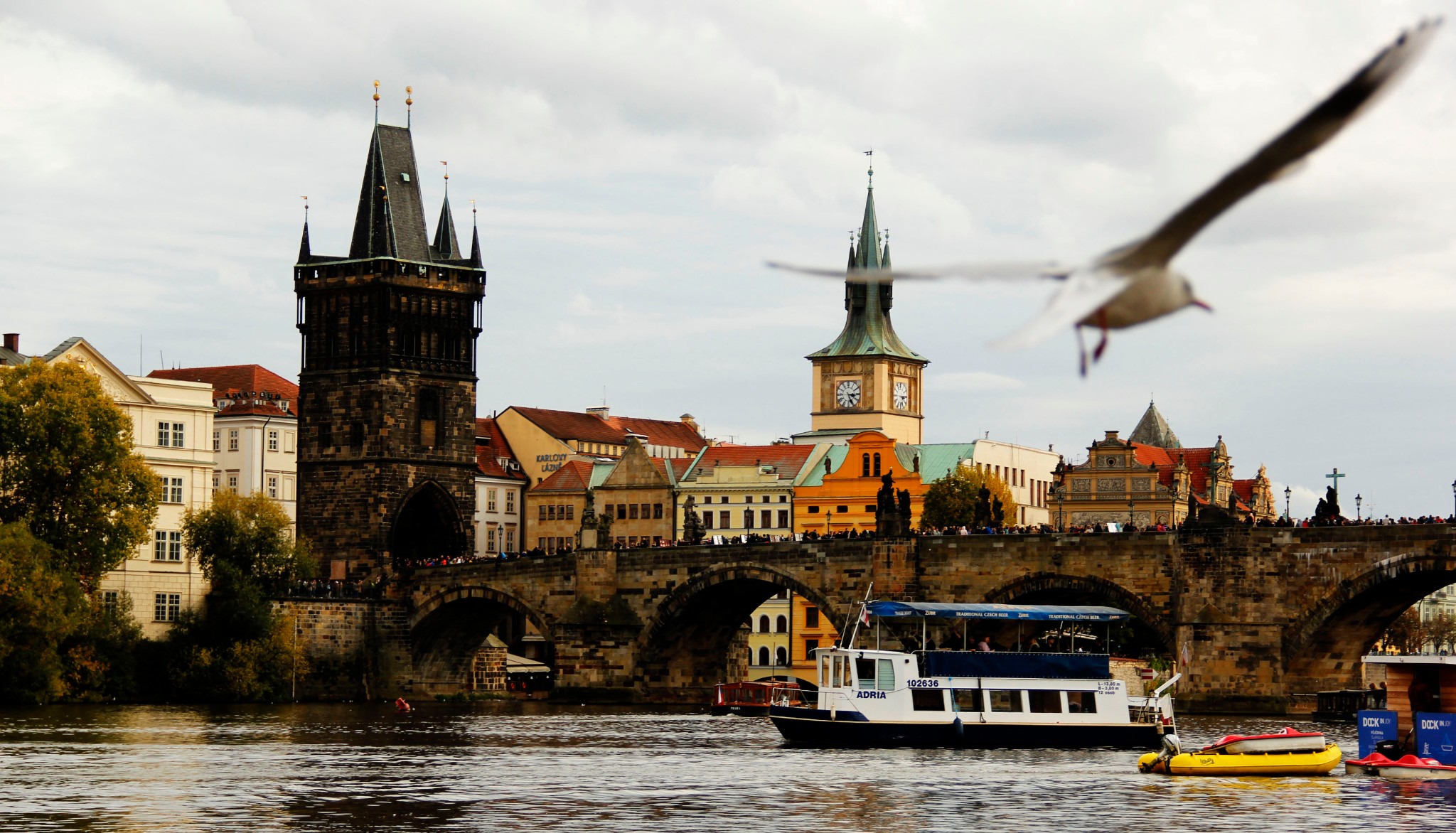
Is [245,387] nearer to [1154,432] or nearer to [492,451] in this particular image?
[492,451]

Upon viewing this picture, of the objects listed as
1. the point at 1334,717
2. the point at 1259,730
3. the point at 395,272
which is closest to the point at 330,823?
the point at 1259,730

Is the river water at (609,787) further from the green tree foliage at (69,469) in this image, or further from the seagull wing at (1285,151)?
the seagull wing at (1285,151)

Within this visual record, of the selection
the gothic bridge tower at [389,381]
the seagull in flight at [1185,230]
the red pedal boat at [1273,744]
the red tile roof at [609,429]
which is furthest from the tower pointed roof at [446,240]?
the seagull in flight at [1185,230]

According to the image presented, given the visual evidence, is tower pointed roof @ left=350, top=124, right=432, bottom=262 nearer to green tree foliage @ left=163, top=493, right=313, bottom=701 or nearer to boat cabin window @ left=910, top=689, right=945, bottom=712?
green tree foliage @ left=163, top=493, right=313, bottom=701

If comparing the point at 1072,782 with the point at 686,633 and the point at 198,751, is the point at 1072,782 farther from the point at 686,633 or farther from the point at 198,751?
the point at 686,633

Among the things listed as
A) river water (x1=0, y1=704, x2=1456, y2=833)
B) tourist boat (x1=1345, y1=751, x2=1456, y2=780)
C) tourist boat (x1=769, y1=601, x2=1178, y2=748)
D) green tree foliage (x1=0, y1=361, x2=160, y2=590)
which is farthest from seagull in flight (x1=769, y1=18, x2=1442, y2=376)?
green tree foliage (x1=0, y1=361, x2=160, y2=590)

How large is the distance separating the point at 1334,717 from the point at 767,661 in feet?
179

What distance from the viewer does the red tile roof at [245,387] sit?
115 meters

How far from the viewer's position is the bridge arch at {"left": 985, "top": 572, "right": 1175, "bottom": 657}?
7788 cm

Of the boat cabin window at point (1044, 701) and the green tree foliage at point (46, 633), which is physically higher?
the green tree foliage at point (46, 633)

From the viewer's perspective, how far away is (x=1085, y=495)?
143 metres

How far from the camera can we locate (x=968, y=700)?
6228 centimetres

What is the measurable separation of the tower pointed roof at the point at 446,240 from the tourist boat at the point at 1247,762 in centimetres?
6619

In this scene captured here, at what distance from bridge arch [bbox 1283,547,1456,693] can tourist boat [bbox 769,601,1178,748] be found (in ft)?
44.2
